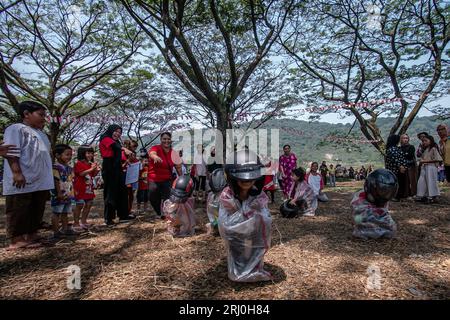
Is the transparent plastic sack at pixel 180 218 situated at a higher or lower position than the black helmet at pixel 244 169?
lower

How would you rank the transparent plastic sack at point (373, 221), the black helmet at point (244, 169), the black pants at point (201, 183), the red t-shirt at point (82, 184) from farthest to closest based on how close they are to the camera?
1. the black pants at point (201, 183)
2. the red t-shirt at point (82, 184)
3. the transparent plastic sack at point (373, 221)
4. the black helmet at point (244, 169)

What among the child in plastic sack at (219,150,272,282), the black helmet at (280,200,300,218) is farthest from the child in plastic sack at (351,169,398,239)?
the child in plastic sack at (219,150,272,282)

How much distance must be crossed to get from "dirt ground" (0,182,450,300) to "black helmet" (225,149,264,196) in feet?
2.89

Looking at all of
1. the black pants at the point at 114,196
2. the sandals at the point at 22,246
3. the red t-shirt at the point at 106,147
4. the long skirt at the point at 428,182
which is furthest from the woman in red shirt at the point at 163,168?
the long skirt at the point at 428,182

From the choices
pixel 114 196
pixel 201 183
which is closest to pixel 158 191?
pixel 114 196

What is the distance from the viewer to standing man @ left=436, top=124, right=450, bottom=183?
6.11 metres

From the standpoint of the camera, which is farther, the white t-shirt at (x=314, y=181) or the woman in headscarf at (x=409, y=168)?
the white t-shirt at (x=314, y=181)

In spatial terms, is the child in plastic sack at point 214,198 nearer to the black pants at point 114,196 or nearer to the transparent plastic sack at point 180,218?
the transparent plastic sack at point 180,218

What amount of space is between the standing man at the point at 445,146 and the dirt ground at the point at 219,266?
2.50m

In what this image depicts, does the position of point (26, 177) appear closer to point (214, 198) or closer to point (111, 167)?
point (111, 167)

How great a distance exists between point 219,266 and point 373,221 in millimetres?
2194

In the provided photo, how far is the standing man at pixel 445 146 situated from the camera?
20.0 ft

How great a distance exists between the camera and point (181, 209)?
161 inches
